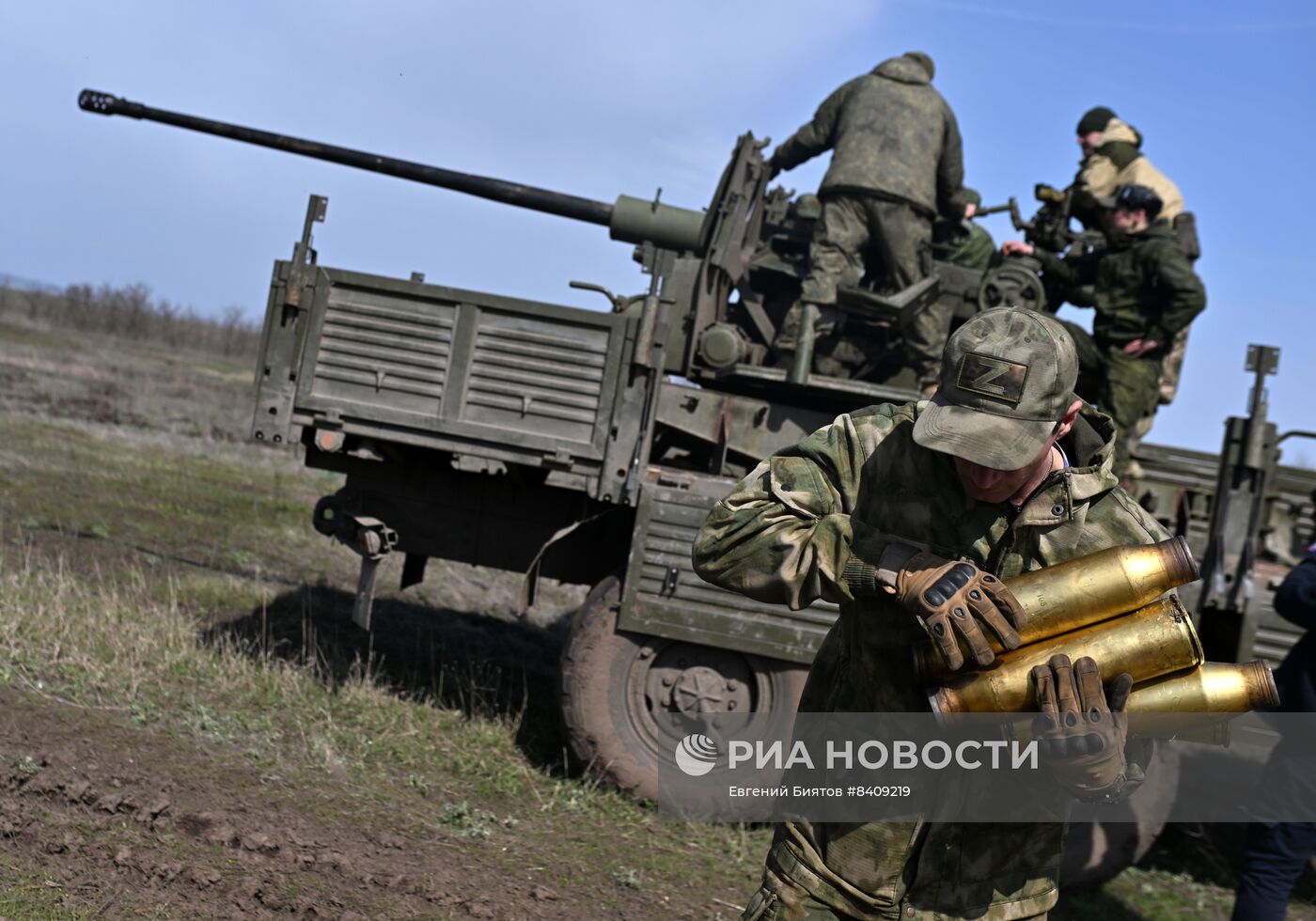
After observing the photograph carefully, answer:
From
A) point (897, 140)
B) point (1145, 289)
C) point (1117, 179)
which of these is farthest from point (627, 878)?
point (1117, 179)

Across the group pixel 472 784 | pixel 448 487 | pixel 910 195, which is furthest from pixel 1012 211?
pixel 472 784

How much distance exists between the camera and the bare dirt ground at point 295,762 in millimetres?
4340

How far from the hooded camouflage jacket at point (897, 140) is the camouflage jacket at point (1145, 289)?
1051 mm

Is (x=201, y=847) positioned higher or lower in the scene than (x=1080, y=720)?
lower

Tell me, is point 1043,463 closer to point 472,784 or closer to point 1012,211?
point 472,784

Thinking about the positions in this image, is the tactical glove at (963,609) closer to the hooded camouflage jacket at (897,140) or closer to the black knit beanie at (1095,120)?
the hooded camouflage jacket at (897,140)

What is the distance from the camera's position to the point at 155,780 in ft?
15.9

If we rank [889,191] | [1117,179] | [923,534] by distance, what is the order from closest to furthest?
1. [923,534]
2. [889,191]
3. [1117,179]

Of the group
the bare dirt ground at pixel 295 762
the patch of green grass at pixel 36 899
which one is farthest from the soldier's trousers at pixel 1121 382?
the patch of green grass at pixel 36 899

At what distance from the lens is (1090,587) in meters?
2.36

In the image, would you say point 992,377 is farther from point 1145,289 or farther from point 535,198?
point 535,198

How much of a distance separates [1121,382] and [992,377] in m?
4.40

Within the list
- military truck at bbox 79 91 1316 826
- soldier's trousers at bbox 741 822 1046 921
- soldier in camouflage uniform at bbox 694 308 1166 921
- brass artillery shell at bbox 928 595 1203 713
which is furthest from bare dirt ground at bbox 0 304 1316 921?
brass artillery shell at bbox 928 595 1203 713

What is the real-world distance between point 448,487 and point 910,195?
9.90ft
